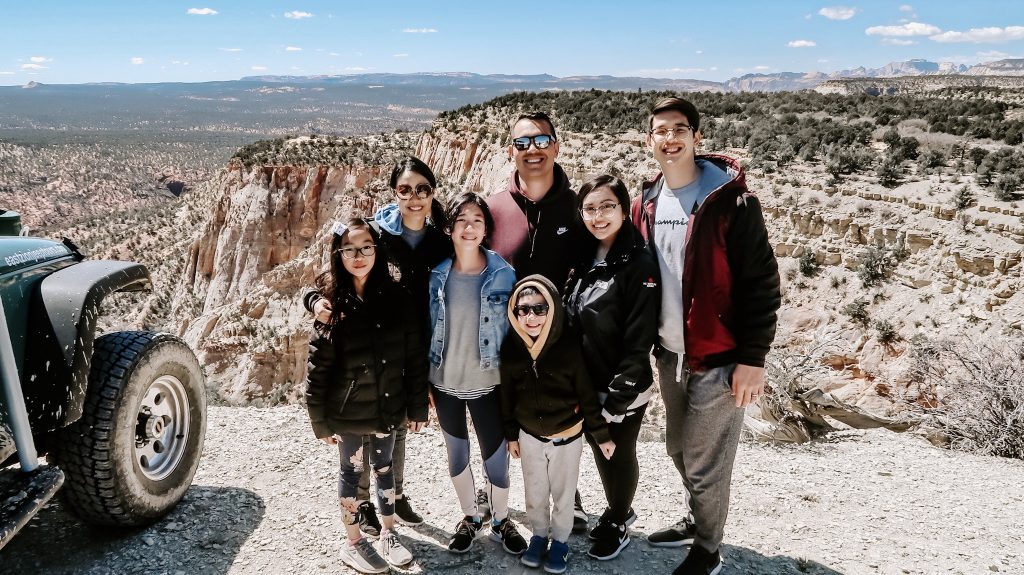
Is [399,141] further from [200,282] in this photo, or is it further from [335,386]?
[335,386]

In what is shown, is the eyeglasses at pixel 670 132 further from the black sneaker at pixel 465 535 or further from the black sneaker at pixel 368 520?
the black sneaker at pixel 368 520

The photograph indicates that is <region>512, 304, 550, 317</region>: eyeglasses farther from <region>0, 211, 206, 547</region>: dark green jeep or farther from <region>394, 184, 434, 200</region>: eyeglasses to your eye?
<region>0, 211, 206, 547</region>: dark green jeep

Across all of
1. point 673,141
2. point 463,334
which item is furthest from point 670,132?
point 463,334

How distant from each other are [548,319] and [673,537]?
1871mm

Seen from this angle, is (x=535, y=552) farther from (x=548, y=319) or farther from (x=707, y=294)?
(x=707, y=294)

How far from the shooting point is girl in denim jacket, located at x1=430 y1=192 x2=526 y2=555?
3.47 meters

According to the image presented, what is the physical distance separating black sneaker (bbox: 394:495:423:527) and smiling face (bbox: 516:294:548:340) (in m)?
1.78

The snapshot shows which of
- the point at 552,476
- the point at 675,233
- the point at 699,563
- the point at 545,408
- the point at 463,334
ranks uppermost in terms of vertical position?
the point at 675,233

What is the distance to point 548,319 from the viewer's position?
3266mm

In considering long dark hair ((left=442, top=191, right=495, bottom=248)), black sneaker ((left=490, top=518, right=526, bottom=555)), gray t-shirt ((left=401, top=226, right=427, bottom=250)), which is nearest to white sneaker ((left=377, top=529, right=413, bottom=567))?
black sneaker ((left=490, top=518, right=526, bottom=555))

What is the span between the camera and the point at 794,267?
1198 cm

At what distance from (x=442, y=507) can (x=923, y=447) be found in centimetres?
468

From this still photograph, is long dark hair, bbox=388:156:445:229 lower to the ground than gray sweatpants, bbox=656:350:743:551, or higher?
higher

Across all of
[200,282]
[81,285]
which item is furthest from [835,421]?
[200,282]
